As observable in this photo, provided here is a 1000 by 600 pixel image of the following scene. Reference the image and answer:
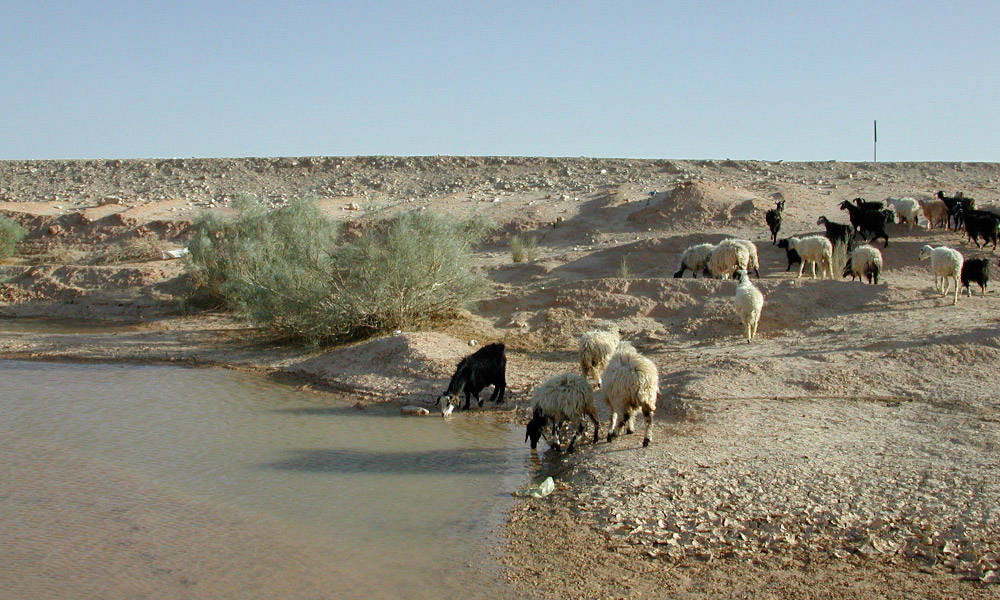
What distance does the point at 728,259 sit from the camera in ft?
52.0

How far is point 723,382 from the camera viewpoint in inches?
399

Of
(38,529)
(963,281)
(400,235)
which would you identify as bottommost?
(38,529)

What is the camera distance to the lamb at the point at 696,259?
16.5 metres

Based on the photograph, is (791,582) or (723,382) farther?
(723,382)

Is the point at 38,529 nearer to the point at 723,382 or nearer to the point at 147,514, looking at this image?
the point at 147,514

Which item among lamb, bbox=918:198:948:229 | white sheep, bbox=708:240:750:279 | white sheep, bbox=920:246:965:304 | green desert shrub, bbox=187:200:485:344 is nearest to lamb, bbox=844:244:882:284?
white sheep, bbox=920:246:965:304

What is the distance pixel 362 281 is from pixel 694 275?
643 cm

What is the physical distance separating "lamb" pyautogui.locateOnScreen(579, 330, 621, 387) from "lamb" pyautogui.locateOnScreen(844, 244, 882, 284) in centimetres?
733

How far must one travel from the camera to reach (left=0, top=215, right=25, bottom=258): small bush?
2527 cm

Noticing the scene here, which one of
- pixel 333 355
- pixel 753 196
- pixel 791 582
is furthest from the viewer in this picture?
pixel 753 196

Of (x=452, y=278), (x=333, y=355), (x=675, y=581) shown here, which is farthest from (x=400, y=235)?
(x=675, y=581)

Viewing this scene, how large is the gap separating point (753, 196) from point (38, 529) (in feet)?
69.4

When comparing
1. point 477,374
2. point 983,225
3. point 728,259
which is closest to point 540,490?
point 477,374

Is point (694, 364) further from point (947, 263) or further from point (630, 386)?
point (947, 263)
